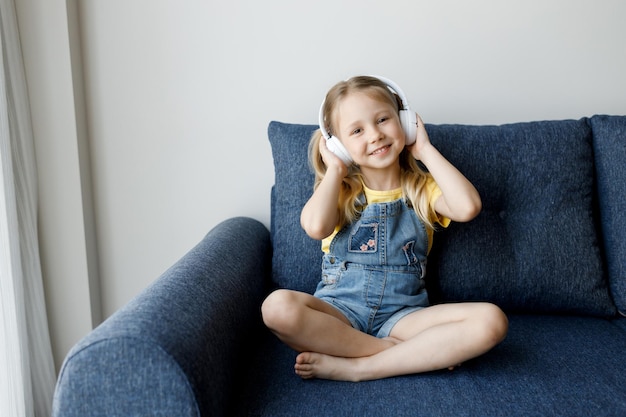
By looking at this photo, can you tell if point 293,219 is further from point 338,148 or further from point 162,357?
point 162,357

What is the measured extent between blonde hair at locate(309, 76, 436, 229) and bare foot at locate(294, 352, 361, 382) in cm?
40

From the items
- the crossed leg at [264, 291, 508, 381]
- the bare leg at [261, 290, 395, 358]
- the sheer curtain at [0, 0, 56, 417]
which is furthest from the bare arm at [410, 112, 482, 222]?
the sheer curtain at [0, 0, 56, 417]

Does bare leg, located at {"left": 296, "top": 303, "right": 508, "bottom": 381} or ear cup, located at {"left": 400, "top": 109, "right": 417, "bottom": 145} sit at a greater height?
ear cup, located at {"left": 400, "top": 109, "right": 417, "bottom": 145}

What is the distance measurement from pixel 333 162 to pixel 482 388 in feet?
2.05

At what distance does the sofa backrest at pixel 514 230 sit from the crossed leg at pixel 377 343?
26 cm

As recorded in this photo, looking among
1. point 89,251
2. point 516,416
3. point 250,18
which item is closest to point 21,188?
point 89,251

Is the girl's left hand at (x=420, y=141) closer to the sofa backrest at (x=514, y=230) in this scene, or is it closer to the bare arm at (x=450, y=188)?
the bare arm at (x=450, y=188)

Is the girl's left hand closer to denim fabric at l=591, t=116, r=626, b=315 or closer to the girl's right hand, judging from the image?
the girl's right hand

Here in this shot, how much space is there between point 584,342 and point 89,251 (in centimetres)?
143

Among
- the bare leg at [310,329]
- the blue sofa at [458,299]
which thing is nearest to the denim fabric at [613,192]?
the blue sofa at [458,299]

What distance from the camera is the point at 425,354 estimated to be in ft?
4.11

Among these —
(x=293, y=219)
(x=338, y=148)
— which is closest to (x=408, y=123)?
(x=338, y=148)

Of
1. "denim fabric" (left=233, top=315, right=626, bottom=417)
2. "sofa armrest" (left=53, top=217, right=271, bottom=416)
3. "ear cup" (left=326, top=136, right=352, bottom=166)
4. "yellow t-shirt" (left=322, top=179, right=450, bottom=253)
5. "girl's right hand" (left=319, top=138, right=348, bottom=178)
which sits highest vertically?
"ear cup" (left=326, top=136, right=352, bottom=166)

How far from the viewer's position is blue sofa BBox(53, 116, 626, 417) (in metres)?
0.96
